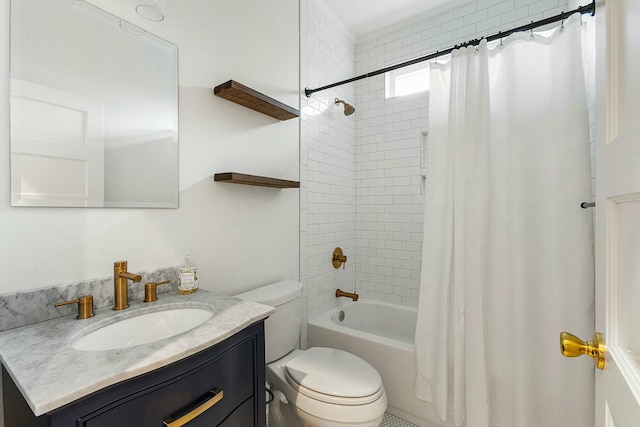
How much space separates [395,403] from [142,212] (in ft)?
5.76

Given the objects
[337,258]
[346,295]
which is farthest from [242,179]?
[346,295]

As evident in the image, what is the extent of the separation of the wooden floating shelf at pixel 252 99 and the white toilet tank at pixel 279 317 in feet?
3.27

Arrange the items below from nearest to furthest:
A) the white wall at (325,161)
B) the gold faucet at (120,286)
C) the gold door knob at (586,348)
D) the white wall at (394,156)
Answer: the gold door knob at (586,348)
the gold faucet at (120,286)
the white wall at (325,161)
the white wall at (394,156)

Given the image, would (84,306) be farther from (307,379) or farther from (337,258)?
(337,258)

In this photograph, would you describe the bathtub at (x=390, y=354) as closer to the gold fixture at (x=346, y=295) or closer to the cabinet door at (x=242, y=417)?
the gold fixture at (x=346, y=295)

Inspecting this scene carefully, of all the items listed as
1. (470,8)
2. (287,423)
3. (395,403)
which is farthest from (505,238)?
(470,8)

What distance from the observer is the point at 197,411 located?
0.77 meters

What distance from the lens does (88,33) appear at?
1.06 metres

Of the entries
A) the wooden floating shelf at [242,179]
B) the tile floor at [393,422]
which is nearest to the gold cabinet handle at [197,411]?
the wooden floating shelf at [242,179]

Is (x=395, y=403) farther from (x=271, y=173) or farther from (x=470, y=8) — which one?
(x=470, y=8)

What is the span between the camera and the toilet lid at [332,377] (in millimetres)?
1286

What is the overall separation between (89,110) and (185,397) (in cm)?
101

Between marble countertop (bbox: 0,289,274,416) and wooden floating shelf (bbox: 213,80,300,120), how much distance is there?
1.01 meters

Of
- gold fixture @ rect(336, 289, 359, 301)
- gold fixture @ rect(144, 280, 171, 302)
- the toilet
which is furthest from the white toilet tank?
gold fixture @ rect(336, 289, 359, 301)
